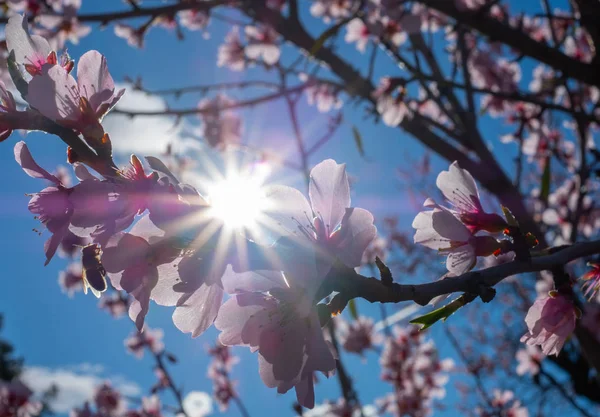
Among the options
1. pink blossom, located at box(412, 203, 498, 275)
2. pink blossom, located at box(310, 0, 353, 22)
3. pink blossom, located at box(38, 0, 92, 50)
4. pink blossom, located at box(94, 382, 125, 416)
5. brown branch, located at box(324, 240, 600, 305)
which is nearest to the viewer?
brown branch, located at box(324, 240, 600, 305)

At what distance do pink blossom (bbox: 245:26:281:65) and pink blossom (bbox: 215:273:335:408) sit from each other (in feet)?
11.0

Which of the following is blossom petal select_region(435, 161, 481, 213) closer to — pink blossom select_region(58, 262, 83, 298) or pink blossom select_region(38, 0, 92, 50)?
pink blossom select_region(38, 0, 92, 50)

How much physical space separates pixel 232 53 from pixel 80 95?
3.95 metres

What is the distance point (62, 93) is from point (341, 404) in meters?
4.35

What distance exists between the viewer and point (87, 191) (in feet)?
2.56

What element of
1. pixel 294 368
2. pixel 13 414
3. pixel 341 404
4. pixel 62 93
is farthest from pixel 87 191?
pixel 341 404

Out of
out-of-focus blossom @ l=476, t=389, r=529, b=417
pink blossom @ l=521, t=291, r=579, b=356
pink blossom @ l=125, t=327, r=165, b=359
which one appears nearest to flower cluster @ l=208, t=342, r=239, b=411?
pink blossom @ l=125, t=327, r=165, b=359

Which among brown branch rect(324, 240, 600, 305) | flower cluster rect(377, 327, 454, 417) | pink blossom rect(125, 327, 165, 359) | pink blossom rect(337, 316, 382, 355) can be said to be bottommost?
brown branch rect(324, 240, 600, 305)

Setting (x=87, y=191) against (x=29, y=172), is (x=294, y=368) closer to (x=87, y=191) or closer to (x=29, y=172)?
(x=87, y=191)

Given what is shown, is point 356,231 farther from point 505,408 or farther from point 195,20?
point 505,408

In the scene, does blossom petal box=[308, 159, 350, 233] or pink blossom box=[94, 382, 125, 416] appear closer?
blossom petal box=[308, 159, 350, 233]

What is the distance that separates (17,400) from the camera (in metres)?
3.58

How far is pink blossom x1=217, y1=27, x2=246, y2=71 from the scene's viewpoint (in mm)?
4547

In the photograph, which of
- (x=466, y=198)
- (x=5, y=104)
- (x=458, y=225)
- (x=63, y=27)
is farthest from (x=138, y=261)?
(x=63, y=27)
